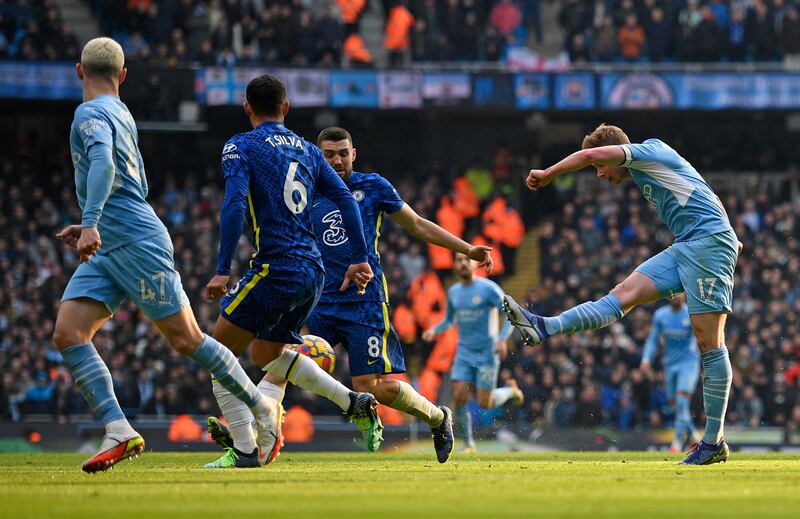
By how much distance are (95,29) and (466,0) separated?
867cm

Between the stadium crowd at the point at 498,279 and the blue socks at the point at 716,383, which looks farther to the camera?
the stadium crowd at the point at 498,279

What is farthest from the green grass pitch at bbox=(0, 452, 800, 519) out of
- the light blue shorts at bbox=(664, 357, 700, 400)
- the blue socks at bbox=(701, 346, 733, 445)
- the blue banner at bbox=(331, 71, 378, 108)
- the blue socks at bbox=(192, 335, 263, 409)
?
the blue banner at bbox=(331, 71, 378, 108)

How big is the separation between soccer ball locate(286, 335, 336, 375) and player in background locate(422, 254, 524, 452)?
6.03 m

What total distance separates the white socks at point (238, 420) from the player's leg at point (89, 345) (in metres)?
0.76

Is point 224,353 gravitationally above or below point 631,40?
below

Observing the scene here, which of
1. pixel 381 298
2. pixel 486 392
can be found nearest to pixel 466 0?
pixel 486 392

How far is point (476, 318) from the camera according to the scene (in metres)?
15.7

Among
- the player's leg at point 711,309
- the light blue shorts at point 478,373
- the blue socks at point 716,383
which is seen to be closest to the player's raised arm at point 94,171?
the player's leg at point 711,309

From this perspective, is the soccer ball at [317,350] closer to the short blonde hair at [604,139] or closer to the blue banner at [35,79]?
the short blonde hair at [604,139]

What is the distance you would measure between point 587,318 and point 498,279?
18.1 meters

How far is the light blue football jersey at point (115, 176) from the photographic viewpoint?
7.59 metres

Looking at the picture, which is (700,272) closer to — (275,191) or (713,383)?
(713,383)

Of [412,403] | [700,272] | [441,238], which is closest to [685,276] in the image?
[700,272]

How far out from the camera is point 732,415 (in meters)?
22.3
